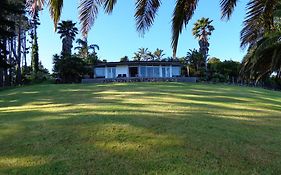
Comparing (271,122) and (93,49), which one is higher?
(93,49)

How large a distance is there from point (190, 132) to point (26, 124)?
460cm

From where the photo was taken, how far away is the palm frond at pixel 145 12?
655 cm

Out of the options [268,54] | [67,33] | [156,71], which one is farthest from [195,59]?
[268,54]

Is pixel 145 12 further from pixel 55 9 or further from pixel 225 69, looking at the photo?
pixel 225 69

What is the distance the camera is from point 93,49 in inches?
2554

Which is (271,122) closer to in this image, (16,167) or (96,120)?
(96,120)

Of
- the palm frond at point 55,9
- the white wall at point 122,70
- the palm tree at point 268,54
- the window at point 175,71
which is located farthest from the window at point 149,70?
the palm frond at point 55,9

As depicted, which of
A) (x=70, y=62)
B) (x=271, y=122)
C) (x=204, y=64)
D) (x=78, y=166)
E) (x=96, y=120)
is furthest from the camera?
(x=204, y=64)

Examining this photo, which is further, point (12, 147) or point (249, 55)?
point (249, 55)

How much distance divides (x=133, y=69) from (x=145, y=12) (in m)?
49.1

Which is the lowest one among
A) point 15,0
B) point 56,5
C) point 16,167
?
point 16,167

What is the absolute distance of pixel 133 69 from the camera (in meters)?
Result: 55.7

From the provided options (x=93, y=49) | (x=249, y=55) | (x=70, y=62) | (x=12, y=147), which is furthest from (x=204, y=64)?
(x=12, y=147)

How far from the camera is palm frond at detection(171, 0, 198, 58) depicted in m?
6.66
